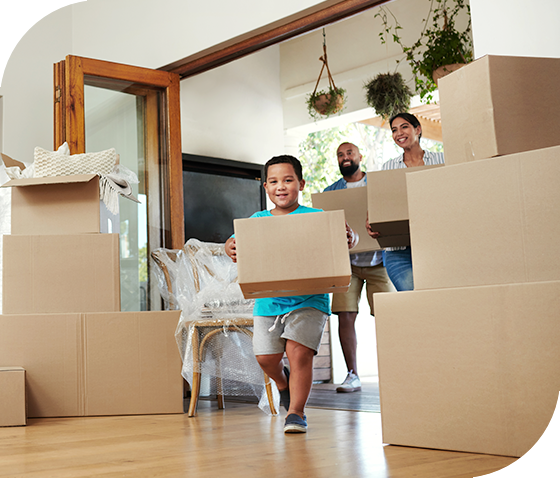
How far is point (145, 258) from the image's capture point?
3379 mm

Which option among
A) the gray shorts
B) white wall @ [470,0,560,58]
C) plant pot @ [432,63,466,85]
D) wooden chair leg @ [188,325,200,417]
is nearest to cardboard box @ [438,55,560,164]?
white wall @ [470,0,560,58]

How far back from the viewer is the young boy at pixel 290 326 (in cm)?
193

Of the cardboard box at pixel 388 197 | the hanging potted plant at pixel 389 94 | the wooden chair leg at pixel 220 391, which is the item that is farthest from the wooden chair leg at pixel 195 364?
the hanging potted plant at pixel 389 94

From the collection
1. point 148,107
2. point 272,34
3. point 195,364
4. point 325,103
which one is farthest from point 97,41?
point 195,364

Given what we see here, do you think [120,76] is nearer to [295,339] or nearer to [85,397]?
[85,397]

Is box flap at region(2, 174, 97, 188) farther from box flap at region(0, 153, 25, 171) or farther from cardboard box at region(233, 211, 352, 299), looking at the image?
cardboard box at region(233, 211, 352, 299)

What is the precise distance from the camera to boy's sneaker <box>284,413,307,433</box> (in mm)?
1888

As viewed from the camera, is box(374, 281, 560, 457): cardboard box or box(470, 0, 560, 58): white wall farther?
box(470, 0, 560, 58): white wall

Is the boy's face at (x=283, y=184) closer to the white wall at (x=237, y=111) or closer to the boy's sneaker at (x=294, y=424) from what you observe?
the boy's sneaker at (x=294, y=424)

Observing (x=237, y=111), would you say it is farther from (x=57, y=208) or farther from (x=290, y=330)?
(x=290, y=330)

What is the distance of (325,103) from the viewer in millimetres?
4340

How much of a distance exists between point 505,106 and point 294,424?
3.61 ft

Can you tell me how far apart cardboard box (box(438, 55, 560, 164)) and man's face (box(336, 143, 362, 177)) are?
1.82 metres

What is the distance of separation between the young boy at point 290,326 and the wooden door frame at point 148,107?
1.46m
